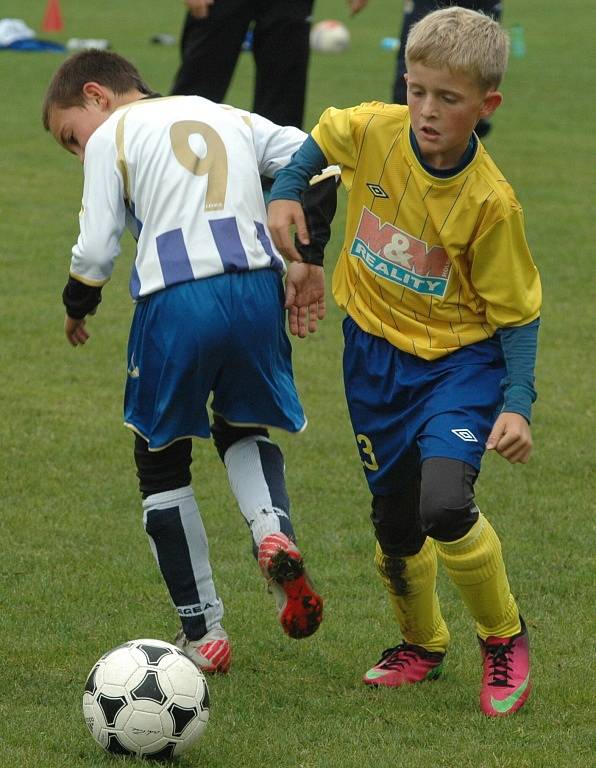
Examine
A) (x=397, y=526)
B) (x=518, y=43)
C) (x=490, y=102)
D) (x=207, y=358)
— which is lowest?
(x=518, y=43)

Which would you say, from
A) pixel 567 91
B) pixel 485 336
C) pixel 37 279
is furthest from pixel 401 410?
pixel 567 91

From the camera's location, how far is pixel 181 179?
3.88 meters

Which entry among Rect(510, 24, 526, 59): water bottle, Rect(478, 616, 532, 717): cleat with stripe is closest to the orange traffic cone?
Rect(510, 24, 526, 59): water bottle

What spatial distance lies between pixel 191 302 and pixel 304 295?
13.2 inches

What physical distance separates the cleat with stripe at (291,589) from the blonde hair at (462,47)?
1.28 meters

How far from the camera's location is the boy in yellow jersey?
142 inches

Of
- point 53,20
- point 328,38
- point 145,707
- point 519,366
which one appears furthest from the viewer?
point 53,20

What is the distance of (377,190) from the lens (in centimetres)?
387

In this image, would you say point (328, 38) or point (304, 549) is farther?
point (328, 38)

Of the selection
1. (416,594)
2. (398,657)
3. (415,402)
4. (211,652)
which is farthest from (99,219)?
(398,657)

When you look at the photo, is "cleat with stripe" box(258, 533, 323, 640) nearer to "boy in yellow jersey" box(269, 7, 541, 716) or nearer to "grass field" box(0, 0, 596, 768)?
"grass field" box(0, 0, 596, 768)

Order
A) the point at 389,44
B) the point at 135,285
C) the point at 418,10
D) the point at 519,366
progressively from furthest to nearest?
1. the point at 389,44
2. the point at 418,10
3. the point at 135,285
4. the point at 519,366

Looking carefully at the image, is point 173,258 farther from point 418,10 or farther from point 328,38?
point 328,38

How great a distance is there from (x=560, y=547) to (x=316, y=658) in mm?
1246
